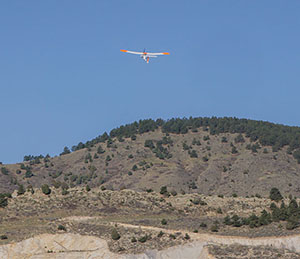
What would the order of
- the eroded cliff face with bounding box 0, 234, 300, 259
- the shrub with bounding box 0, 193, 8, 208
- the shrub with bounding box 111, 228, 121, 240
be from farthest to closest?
the shrub with bounding box 0, 193, 8, 208 < the shrub with bounding box 111, 228, 121, 240 < the eroded cliff face with bounding box 0, 234, 300, 259

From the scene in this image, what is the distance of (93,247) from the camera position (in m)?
97.1

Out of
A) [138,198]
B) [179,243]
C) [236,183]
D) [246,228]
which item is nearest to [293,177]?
[236,183]

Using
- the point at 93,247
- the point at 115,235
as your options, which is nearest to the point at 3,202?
the point at 93,247

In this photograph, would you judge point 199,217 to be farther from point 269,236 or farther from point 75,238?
point 75,238

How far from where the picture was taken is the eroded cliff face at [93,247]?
94312 millimetres

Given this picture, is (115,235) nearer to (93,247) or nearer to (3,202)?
(93,247)

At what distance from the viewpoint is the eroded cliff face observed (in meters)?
94.3

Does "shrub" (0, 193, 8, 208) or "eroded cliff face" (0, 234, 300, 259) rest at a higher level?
"shrub" (0, 193, 8, 208)

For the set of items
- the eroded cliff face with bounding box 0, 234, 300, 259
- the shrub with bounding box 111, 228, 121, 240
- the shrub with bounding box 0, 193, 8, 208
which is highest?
the shrub with bounding box 0, 193, 8, 208

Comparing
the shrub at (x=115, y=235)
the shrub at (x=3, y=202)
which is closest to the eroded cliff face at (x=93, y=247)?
the shrub at (x=115, y=235)

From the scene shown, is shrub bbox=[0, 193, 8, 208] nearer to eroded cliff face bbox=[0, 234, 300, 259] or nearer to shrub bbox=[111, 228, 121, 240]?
eroded cliff face bbox=[0, 234, 300, 259]

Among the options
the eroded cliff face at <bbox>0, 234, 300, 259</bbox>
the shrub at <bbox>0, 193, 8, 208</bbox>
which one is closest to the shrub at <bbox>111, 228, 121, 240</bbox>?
the eroded cliff face at <bbox>0, 234, 300, 259</bbox>

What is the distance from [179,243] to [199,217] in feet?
92.0

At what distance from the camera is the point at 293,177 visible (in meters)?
197
